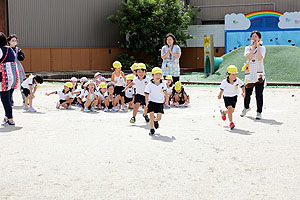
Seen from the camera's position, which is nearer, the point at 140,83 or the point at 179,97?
the point at 140,83

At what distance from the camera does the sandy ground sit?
189 inches

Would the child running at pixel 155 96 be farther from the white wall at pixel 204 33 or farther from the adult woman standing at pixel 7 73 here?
the white wall at pixel 204 33

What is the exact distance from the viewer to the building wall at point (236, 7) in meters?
35.2

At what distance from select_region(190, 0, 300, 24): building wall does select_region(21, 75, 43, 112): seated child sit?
27.0m

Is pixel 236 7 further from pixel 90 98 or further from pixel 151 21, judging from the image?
pixel 90 98

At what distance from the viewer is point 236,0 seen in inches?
1432

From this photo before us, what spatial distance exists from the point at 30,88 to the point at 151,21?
21.0 m

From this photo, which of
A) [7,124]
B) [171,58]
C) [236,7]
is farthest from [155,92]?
[236,7]

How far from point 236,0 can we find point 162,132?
98.3 feet

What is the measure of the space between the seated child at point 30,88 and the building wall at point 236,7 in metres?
27.0

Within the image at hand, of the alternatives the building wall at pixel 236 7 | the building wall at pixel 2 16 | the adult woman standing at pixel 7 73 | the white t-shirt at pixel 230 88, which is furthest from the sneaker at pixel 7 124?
the building wall at pixel 236 7

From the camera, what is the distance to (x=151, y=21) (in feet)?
104

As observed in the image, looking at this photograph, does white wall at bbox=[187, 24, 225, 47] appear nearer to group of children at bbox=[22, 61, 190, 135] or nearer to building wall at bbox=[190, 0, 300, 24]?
building wall at bbox=[190, 0, 300, 24]

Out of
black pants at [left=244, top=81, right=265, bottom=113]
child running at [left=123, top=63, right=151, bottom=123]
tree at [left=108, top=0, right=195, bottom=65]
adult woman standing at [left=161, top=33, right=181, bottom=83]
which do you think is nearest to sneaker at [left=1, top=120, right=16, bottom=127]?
child running at [left=123, top=63, right=151, bottom=123]
